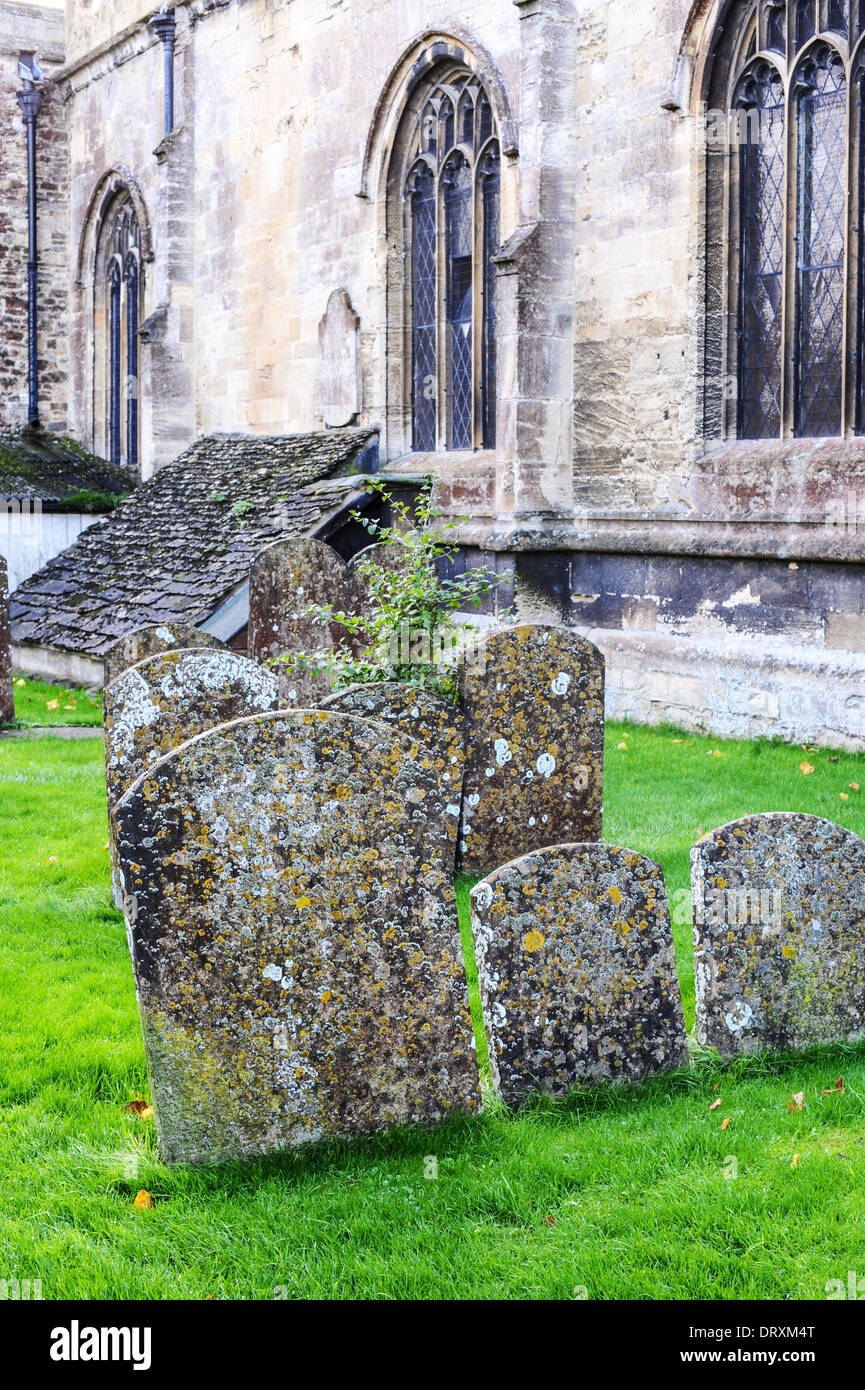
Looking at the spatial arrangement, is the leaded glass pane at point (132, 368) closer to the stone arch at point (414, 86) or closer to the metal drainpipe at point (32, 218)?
the metal drainpipe at point (32, 218)

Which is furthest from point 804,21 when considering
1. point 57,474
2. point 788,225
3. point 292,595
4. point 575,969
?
point 57,474

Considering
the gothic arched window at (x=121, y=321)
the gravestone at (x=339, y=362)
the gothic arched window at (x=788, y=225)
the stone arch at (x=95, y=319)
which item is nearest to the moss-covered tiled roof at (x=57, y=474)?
the stone arch at (x=95, y=319)

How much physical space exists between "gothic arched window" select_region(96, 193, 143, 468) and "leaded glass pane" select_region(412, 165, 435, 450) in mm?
7619

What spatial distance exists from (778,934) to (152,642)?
407cm

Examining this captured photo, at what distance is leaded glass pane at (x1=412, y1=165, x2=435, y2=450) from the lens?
49.4 feet

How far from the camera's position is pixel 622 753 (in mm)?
10203

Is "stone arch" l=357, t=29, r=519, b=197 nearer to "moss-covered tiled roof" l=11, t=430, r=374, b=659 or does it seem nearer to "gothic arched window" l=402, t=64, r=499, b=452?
"gothic arched window" l=402, t=64, r=499, b=452

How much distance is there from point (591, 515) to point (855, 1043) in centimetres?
818

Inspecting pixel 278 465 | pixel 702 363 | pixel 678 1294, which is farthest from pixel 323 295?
pixel 678 1294

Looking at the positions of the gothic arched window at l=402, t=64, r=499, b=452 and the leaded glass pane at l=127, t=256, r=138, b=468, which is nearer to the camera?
the gothic arched window at l=402, t=64, r=499, b=452

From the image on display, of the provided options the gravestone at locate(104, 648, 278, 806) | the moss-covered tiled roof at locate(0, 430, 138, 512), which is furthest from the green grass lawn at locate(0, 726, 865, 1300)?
the moss-covered tiled roof at locate(0, 430, 138, 512)

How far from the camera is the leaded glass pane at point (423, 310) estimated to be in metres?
15.0

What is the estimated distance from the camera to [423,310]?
15.2 metres

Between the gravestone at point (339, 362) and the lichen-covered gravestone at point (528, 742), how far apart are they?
382 inches
